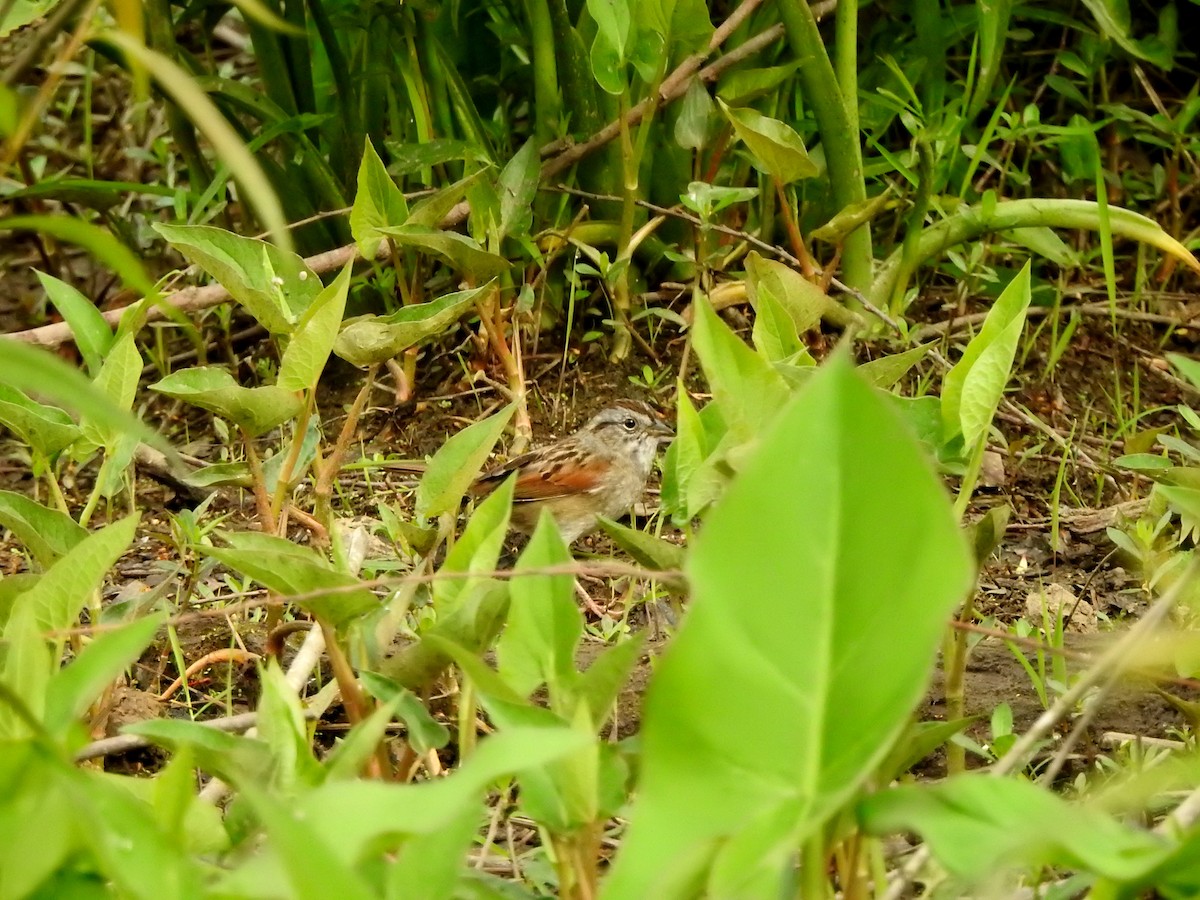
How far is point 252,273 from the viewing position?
287 cm

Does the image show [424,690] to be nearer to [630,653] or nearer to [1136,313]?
[630,653]

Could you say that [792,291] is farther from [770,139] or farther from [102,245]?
[102,245]

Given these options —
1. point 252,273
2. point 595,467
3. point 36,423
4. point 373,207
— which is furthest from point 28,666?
point 595,467

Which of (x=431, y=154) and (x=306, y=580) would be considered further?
(x=431, y=154)

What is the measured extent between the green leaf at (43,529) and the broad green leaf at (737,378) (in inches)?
44.9

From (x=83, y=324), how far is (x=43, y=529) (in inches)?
22.9

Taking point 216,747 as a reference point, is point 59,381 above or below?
above

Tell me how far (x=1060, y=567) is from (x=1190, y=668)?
1.28 metres

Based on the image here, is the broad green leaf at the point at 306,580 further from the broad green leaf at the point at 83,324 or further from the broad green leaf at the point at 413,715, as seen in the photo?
the broad green leaf at the point at 83,324

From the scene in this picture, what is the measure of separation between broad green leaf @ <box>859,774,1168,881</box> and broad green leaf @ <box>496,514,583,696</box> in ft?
1.65

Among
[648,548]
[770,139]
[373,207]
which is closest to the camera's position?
[648,548]

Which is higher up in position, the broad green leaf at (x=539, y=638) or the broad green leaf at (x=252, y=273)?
the broad green leaf at (x=252, y=273)

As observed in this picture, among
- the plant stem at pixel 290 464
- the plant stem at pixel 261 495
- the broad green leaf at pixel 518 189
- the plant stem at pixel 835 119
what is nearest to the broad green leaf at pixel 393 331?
the plant stem at pixel 290 464

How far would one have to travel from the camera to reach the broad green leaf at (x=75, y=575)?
2.11 metres
